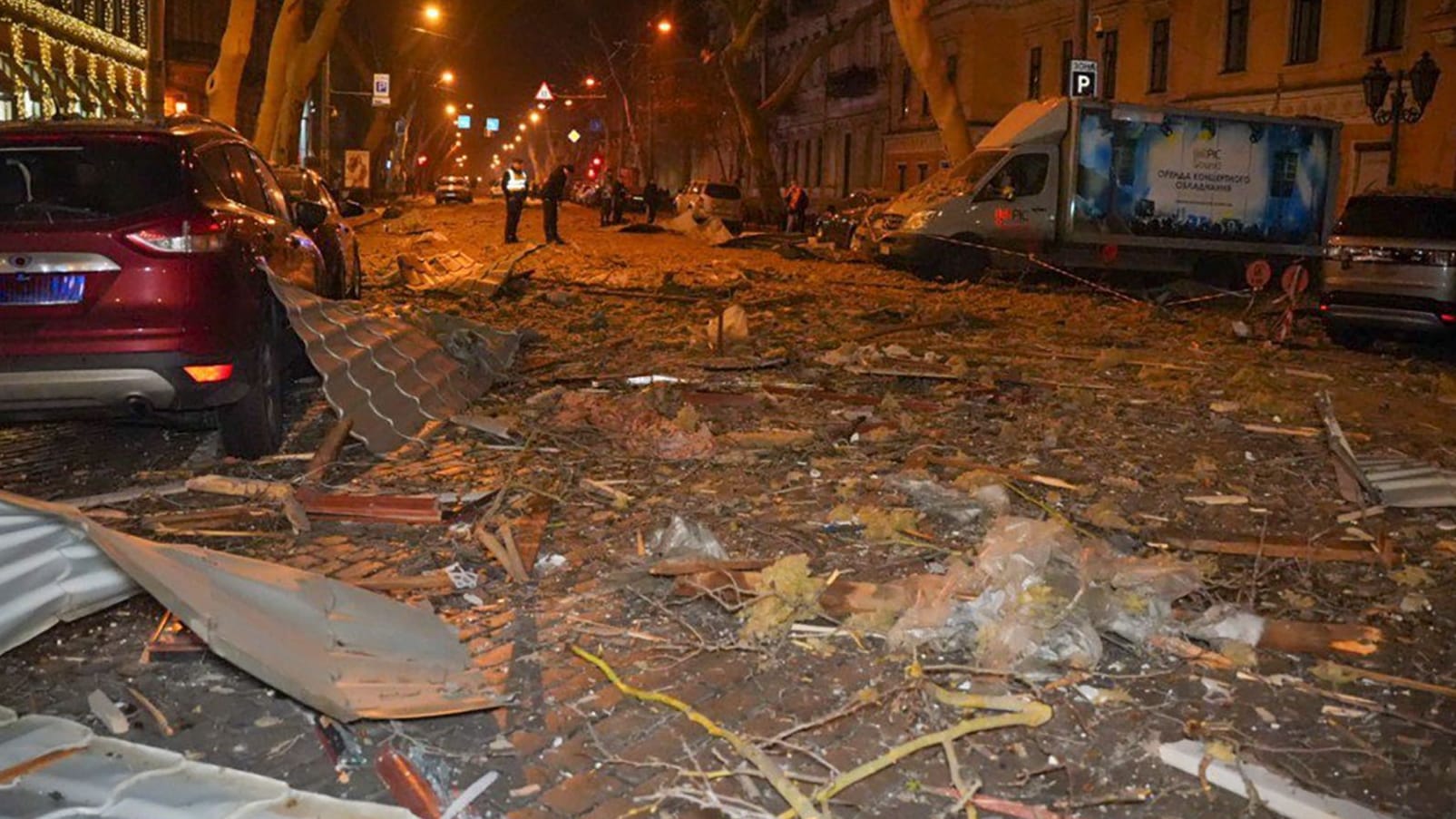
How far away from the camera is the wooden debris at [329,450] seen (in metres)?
6.75

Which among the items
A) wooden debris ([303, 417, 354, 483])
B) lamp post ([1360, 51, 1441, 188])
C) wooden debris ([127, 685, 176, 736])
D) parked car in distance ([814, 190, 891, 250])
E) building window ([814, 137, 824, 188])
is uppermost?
building window ([814, 137, 824, 188])

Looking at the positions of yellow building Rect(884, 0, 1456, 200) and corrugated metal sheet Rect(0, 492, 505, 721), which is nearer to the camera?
corrugated metal sheet Rect(0, 492, 505, 721)

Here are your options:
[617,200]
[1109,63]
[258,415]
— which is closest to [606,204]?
[617,200]

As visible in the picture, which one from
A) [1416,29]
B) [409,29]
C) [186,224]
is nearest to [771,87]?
[409,29]

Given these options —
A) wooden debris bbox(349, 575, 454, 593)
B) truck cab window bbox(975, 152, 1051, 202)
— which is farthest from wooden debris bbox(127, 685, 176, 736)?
truck cab window bbox(975, 152, 1051, 202)

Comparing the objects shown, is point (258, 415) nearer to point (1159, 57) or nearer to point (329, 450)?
point (329, 450)

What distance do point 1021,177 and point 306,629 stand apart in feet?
62.2

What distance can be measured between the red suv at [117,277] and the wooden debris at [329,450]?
0.53 m

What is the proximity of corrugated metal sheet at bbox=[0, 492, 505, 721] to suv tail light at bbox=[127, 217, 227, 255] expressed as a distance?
2.19 metres

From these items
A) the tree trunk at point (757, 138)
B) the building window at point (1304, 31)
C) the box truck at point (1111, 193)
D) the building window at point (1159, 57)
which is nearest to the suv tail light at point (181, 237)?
the box truck at point (1111, 193)

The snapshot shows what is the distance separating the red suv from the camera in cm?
605

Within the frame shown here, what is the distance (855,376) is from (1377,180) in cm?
2076

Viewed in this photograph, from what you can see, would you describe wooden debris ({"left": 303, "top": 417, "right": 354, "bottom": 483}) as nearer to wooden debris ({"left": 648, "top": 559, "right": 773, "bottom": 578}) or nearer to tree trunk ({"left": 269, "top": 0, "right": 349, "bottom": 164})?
wooden debris ({"left": 648, "top": 559, "right": 773, "bottom": 578})

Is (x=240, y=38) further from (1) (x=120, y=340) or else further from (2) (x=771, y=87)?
(2) (x=771, y=87)
